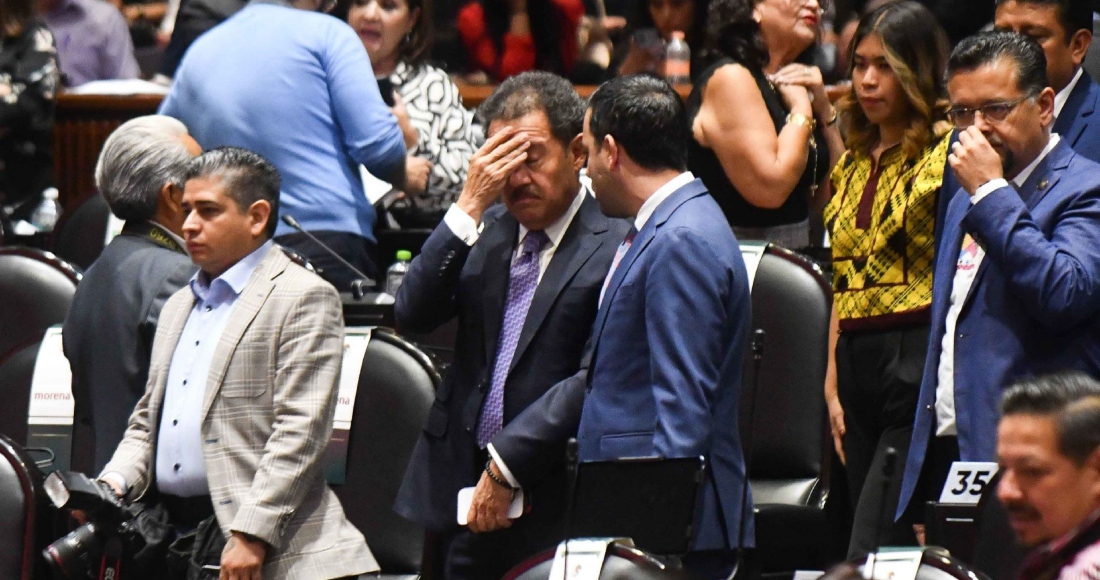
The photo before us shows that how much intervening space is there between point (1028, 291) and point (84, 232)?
3933mm

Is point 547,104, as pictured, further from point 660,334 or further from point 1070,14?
point 1070,14

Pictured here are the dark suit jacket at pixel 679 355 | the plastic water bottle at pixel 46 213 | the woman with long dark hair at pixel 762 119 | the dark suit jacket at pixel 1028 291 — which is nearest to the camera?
the dark suit jacket at pixel 679 355

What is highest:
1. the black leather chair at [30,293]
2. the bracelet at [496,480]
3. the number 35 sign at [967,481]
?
the number 35 sign at [967,481]

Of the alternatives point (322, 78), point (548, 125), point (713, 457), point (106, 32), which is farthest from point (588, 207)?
point (106, 32)

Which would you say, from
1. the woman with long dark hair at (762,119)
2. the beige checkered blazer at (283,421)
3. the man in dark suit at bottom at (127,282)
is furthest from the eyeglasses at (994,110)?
the man in dark suit at bottom at (127,282)

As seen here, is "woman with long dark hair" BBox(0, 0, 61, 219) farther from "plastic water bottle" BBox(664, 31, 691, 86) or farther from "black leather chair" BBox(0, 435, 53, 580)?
"black leather chair" BBox(0, 435, 53, 580)

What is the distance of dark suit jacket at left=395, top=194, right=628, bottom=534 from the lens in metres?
3.94

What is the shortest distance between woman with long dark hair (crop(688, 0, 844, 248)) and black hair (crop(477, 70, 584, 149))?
2.86 ft

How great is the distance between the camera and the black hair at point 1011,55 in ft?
12.4

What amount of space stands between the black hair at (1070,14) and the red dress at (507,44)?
133 inches

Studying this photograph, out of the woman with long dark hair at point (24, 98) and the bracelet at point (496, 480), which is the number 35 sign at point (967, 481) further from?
the woman with long dark hair at point (24, 98)

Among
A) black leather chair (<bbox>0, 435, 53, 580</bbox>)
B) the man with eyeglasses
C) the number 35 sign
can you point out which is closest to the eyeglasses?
the man with eyeglasses

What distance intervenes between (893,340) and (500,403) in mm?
1009

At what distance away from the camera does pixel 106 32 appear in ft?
24.9
